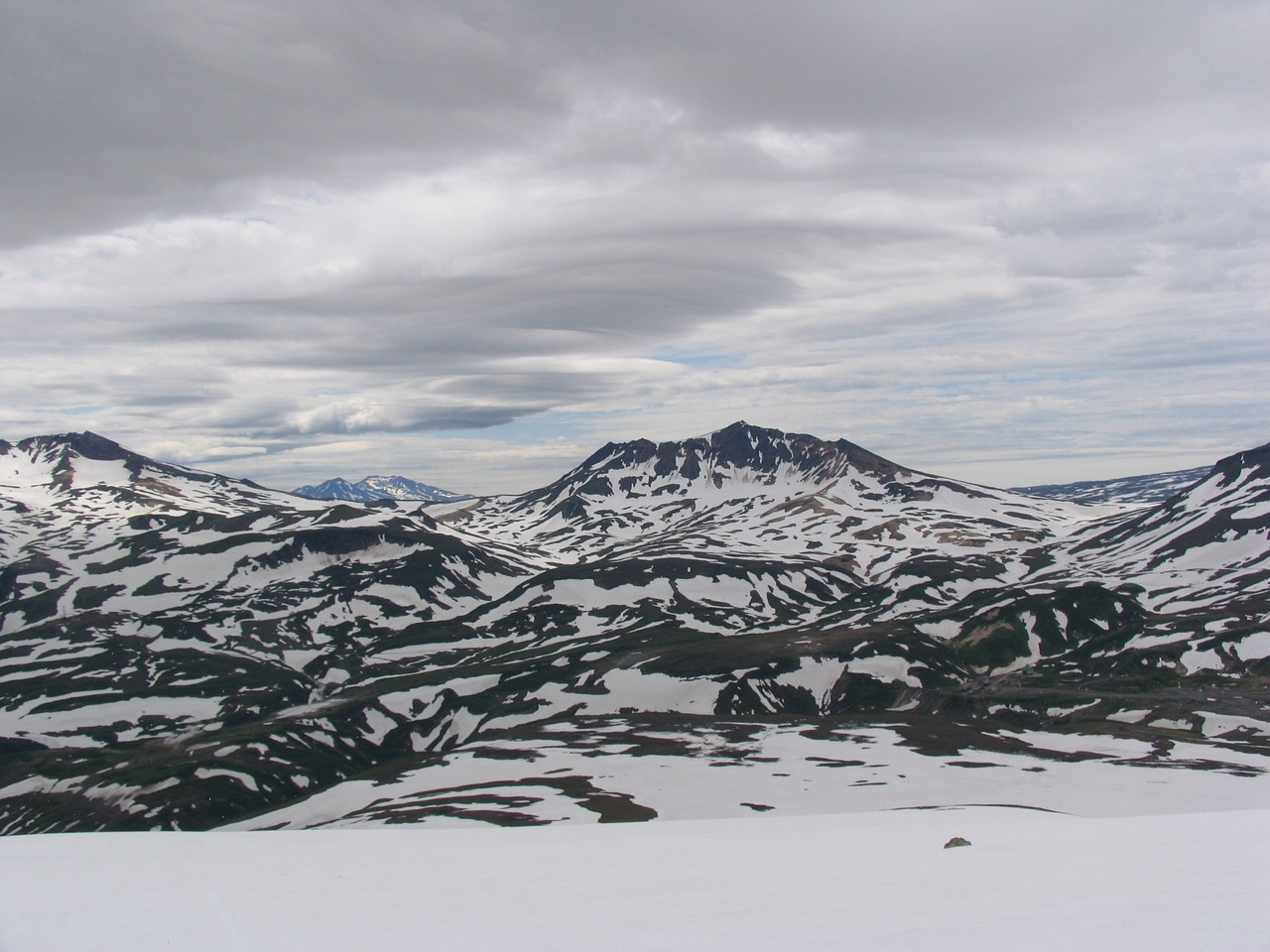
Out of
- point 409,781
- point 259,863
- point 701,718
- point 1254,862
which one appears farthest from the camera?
point 701,718

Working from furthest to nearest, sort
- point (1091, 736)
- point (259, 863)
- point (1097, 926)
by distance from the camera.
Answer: point (1091, 736)
point (259, 863)
point (1097, 926)

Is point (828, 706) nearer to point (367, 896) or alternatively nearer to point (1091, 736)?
point (1091, 736)

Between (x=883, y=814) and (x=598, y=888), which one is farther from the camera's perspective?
(x=883, y=814)

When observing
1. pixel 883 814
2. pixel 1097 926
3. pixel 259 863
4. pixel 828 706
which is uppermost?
pixel 1097 926

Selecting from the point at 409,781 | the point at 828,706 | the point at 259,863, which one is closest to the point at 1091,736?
the point at 828,706

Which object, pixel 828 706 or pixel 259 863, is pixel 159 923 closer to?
pixel 259 863

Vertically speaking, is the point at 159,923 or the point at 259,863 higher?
the point at 159,923
